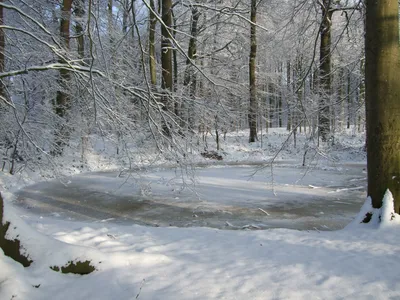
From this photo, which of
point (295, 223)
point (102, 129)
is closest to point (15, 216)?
point (102, 129)

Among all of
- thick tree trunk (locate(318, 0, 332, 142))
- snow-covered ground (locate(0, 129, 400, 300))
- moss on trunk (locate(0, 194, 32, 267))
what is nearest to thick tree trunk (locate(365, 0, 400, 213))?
snow-covered ground (locate(0, 129, 400, 300))

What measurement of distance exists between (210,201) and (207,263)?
459cm

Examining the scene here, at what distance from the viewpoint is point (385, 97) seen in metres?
4.62

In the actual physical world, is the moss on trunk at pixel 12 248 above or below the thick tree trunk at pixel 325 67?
below

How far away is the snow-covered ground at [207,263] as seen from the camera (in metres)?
2.60

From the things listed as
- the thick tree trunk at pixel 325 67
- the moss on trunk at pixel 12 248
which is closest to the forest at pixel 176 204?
the moss on trunk at pixel 12 248

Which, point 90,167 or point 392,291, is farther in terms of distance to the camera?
point 90,167

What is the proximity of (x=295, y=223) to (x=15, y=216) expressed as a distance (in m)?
4.82

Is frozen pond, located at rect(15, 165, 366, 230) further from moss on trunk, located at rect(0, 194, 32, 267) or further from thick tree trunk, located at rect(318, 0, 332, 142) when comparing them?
moss on trunk, located at rect(0, 194, 32, 267)

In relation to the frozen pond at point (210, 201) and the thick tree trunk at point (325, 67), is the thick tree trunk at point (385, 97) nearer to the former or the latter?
the thick tree trunk at point (325, 67)

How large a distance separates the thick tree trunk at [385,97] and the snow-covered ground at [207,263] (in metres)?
0.36

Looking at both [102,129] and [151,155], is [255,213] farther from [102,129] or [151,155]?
[102,129]

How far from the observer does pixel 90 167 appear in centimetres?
1487

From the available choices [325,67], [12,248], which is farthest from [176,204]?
[325,67]
